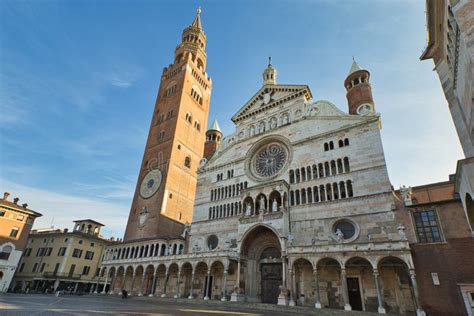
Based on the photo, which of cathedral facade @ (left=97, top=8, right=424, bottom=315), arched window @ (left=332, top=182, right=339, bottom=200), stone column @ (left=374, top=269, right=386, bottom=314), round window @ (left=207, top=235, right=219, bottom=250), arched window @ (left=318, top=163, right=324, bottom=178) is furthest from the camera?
round window @ (left=207, top=235, right=219, bottom=250)

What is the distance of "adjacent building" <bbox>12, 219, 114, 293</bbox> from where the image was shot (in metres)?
40.1

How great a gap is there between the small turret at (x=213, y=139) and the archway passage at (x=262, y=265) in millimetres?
18335

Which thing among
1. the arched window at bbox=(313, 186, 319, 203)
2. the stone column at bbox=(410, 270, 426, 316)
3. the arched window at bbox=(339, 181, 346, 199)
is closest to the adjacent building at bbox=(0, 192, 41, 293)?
the arched window at bbox=(313, 186, 319, 203)

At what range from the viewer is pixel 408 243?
16984 mm

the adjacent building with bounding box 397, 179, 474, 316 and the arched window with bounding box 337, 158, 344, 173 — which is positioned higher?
the arched window with bounding box 337, 158, 344, 173

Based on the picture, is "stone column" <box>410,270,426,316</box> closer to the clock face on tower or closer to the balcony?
the clock face on tower

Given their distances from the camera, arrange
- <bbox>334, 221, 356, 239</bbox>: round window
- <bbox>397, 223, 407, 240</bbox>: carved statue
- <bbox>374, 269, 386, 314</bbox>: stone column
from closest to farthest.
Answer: <bbox>374, 269, 386, 314</bbox>: stone column, <bbox>397, 223, 407, 240</bbox>: carved statue, <bbox>334, 221, 356, 239</bbox>: round window

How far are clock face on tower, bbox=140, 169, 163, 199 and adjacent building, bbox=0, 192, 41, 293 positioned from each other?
55.5 ft

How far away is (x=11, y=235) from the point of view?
36.2 meters

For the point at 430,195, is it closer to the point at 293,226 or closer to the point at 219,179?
the point at 293,226

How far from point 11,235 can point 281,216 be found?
38.0 metres

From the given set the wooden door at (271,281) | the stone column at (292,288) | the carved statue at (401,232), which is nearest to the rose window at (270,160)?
the wooden door at (271,281)

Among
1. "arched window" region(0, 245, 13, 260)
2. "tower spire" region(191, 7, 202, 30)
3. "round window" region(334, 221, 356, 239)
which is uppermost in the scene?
"tower spire" region(191, 7, 202, 30)

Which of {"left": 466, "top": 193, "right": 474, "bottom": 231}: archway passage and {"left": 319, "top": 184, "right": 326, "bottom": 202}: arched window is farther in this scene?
{"left": 319, "top": 184, "right": 326, "bottom": 202}: arched window
